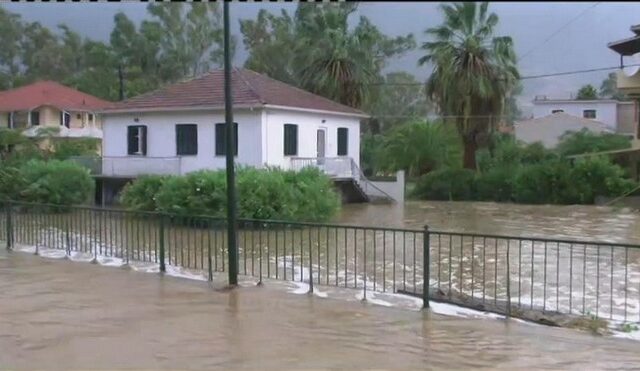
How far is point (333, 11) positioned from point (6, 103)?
19.2 meters

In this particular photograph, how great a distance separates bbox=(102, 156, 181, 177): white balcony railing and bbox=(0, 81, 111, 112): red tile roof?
14380mm

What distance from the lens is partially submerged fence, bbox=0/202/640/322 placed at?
10084 millimetres

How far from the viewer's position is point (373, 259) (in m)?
14.2

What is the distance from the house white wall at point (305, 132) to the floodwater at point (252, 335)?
811 inches

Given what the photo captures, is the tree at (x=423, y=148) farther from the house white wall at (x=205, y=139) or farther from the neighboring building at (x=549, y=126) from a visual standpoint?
the neighboring building at (x=549, y=126)

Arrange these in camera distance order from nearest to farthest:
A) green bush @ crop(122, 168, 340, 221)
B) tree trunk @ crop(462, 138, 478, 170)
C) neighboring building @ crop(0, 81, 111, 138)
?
green bush @ crop(122, 168, 340, 221) < tree trunk @ crop(462, 138, 478, 170) < neighboring building @ crop(0, 81, 111, 138)

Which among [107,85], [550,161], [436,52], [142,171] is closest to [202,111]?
[142,171]

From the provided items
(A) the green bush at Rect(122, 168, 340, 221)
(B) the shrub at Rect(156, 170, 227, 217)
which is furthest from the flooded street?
(B) the shrub at Rect(156, 170, 227, 217)

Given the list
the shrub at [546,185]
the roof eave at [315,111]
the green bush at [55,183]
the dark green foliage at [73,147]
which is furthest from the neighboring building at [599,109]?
the green bush at [55,183]

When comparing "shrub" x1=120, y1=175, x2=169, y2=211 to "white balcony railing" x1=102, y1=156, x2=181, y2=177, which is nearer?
"shrub" x1=120, y1=175, x2=169, y2=211

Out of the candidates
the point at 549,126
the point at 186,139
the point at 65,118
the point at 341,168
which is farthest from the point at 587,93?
the point at 65,118

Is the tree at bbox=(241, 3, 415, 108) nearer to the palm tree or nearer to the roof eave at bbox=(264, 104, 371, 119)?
the palm tree

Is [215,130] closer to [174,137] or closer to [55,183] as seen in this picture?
[174,137]

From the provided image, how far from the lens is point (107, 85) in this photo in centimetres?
6128
